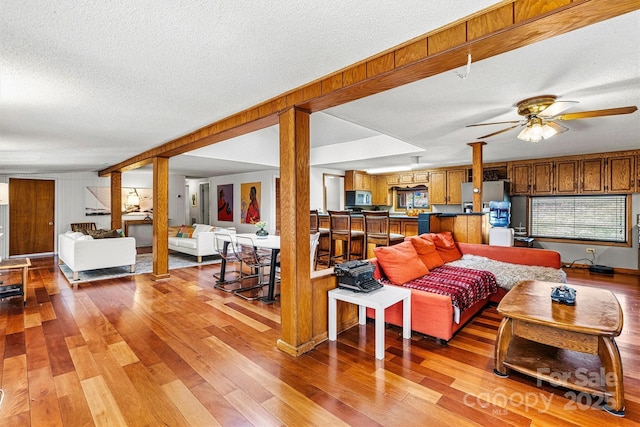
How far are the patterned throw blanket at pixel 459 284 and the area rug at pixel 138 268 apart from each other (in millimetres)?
4595

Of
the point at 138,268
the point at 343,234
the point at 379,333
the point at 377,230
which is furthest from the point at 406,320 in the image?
the point at 138,268

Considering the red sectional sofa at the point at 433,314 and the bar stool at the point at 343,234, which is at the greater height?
the bar stool at the point at 343,234

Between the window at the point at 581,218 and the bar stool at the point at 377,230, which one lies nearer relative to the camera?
the bar stool at the point at 377,230

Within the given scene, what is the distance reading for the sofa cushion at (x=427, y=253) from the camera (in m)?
3.90

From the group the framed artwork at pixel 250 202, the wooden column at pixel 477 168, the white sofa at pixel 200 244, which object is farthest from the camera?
the framed artwork at pixel 250 202

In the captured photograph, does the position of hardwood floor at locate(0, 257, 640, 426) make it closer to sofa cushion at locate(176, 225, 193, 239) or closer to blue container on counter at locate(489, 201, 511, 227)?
blue container on counter at locate(489, 201, 511, 227)

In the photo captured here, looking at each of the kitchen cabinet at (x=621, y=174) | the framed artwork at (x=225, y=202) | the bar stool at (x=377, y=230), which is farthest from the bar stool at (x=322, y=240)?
the kitchen cabinet at (x=621, y=174)

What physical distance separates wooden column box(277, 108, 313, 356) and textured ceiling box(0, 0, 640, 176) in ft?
1.36

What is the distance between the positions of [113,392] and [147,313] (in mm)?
1610

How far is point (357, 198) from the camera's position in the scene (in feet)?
26.7

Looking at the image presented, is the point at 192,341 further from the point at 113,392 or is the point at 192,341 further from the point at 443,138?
the point at 443,138

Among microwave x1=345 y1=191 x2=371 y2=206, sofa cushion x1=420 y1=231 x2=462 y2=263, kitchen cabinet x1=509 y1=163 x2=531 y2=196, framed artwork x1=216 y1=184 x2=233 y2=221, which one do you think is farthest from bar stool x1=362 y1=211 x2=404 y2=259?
framed artwork x1=216 y1=184 x2=233 y2=221

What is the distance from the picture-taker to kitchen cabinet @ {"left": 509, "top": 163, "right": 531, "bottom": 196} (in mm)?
6500

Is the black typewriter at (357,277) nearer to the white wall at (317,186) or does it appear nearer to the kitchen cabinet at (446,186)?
the white wall at (317,186)
